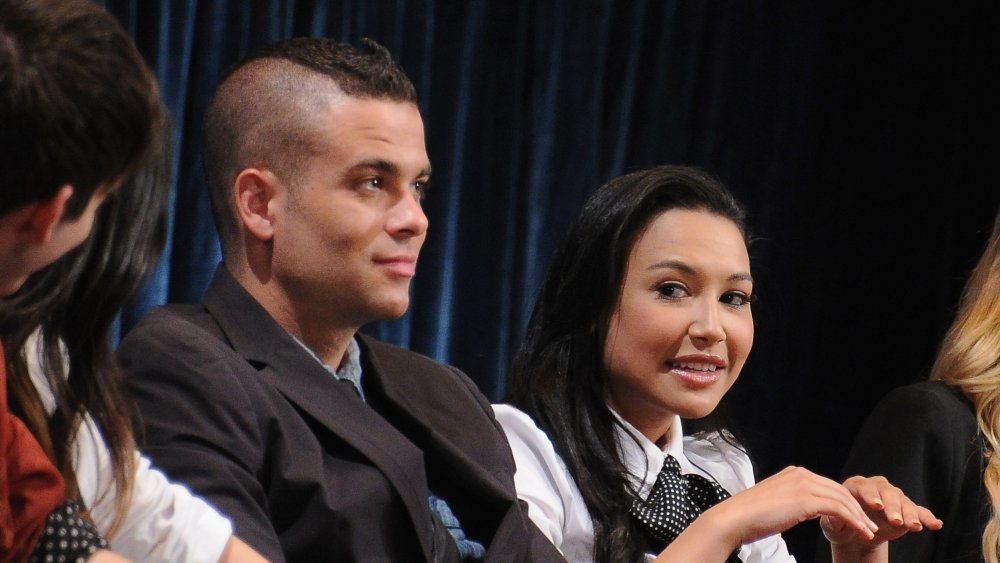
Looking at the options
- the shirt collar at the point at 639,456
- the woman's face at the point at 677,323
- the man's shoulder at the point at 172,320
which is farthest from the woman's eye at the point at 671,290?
the man's shoulder at the point at 172,320

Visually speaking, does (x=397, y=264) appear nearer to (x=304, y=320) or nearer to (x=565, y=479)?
(x=304, y=320)

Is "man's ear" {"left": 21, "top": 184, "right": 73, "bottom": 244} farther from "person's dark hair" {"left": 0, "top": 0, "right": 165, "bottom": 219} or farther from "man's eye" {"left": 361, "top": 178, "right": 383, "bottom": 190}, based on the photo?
"man's eye" {"left": 361, "top": 178, "right": 383, "bottom": 190}

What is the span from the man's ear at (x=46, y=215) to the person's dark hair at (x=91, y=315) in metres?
0.14

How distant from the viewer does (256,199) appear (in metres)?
1.82

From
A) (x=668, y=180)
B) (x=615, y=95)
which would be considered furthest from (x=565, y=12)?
(x=668, y=180)

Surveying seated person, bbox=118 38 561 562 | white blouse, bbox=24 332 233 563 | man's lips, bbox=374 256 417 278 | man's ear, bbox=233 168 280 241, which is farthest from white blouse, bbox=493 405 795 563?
white blouse, bbox=24 332 233 563

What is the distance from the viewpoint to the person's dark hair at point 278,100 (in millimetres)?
1812

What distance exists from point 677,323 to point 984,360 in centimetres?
60

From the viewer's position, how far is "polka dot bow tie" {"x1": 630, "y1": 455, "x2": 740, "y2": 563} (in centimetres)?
204

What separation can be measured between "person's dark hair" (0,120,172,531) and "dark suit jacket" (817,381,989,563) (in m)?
1.40

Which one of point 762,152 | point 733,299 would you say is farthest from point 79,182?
point 762,152

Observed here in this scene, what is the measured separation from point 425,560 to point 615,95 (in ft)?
6.08

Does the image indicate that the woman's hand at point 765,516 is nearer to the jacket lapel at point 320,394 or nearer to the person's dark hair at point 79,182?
the jacket lapel at point 320,394

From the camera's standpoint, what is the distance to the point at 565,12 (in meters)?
3.20
